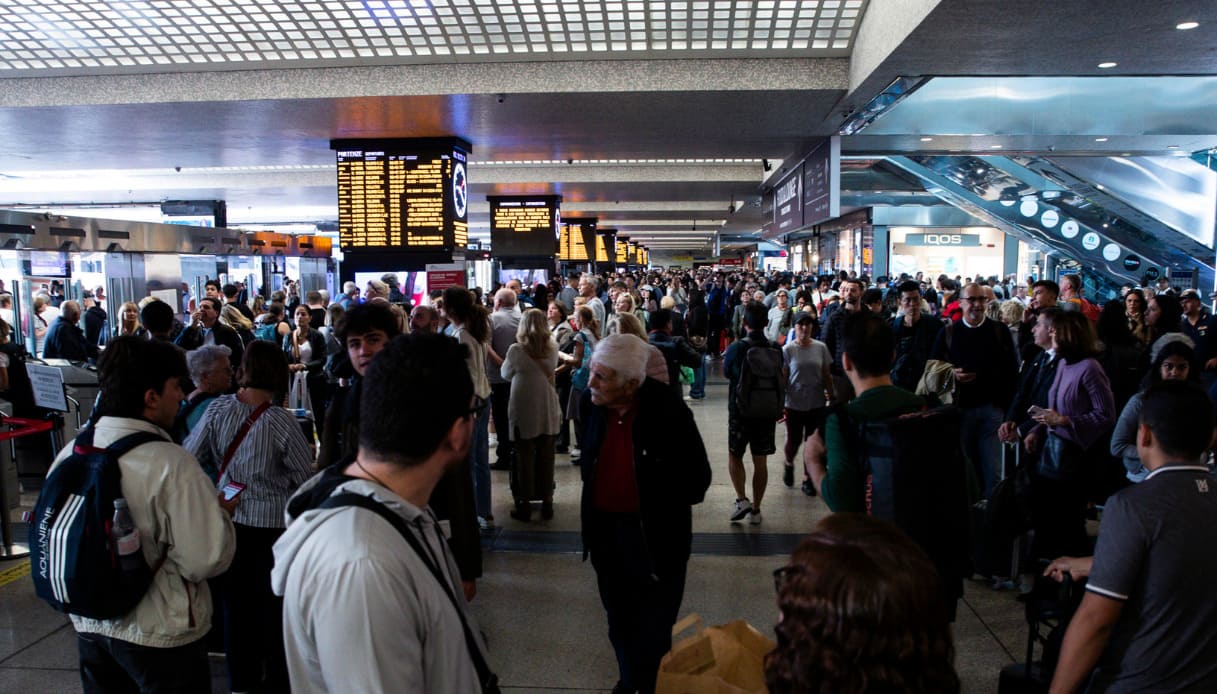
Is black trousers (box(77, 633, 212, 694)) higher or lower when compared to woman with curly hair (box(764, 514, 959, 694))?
lower

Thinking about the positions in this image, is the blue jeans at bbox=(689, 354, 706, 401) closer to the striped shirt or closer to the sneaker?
the sneaker

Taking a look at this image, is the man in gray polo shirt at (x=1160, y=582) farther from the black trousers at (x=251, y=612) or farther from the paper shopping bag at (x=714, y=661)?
the black trousers at (x=251, y=612)

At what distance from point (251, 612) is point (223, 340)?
4.44 metres

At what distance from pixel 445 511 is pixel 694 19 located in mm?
5398

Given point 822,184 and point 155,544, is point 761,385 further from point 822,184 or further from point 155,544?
point 822,184

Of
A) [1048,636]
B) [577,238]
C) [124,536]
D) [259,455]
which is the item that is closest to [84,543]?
[124,536]

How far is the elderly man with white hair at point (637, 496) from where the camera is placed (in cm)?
355

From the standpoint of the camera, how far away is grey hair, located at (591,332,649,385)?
3.51 m

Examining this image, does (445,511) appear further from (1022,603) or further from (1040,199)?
(1040,199)

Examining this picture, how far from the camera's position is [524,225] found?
21188 millimetres

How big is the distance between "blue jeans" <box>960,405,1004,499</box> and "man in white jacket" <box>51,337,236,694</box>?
16.8ft

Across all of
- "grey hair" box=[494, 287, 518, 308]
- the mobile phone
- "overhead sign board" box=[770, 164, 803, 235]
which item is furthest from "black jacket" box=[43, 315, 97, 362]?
"overhead sign board" box=[770, 164, 803, 235]

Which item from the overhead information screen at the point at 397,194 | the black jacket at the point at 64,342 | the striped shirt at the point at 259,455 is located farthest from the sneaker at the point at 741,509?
the black jacket at the point at 64,342

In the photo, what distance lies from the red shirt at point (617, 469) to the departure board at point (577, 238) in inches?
1075
